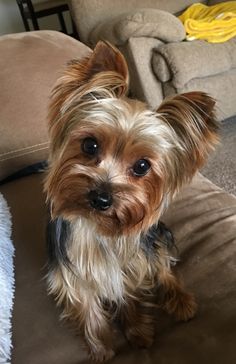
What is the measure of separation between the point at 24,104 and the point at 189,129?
0.84 m

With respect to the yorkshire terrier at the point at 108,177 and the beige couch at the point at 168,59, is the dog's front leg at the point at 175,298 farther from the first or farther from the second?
the beige couch at the point at 168,59

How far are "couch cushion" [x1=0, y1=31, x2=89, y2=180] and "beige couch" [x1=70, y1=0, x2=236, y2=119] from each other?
0.92m

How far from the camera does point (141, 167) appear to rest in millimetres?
1005

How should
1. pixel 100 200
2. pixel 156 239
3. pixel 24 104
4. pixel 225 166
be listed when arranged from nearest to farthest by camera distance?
pixel 100 200, pixel 156 239, pixel 24 104, pixel 225 166

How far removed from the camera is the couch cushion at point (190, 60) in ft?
8.17

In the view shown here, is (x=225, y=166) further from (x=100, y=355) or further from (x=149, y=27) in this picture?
(x=100, y=355)

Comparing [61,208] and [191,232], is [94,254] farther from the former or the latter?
[191,232]

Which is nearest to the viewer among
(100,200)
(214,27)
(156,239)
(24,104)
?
(100,200)

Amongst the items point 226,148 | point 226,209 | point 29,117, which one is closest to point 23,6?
point 226,148

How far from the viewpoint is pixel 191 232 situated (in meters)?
1.28

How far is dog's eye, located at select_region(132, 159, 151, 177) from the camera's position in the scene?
100cm

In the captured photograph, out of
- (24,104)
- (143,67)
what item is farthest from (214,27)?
(24,104)

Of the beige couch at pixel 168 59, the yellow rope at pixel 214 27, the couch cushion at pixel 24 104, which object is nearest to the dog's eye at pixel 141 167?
the couch cushion at pixel 24 104

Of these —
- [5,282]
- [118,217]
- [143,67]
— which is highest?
[118,217]
